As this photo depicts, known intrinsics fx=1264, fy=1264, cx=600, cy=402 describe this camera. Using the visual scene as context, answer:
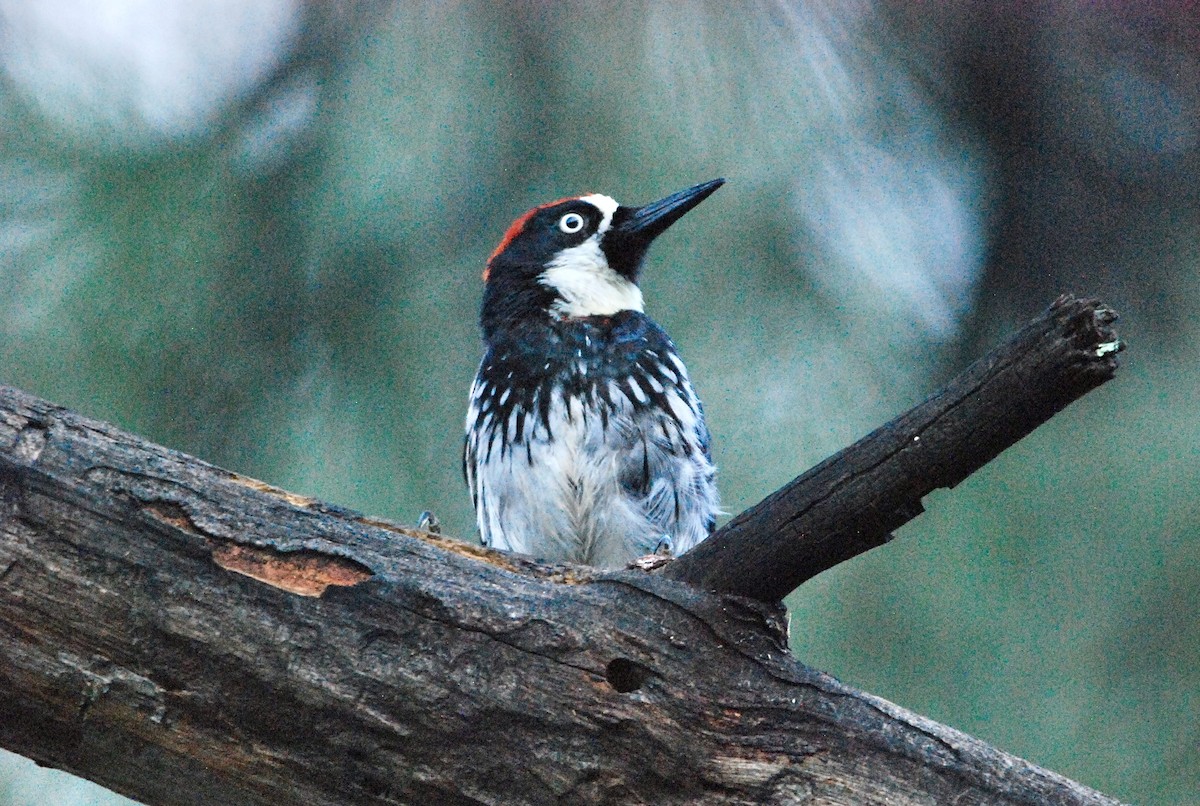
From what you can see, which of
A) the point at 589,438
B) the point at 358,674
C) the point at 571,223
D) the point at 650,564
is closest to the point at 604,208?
the point at 571,223

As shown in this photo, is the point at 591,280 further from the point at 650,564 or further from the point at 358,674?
the point at 358,674

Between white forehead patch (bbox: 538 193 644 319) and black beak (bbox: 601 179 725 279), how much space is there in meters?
0.02

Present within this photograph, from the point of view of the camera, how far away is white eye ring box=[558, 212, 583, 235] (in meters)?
3.13

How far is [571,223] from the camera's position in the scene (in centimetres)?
314

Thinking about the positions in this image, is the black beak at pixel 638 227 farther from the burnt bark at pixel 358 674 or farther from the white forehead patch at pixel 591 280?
the burnt bark at pixel 358 674

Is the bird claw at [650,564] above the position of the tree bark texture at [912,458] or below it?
above

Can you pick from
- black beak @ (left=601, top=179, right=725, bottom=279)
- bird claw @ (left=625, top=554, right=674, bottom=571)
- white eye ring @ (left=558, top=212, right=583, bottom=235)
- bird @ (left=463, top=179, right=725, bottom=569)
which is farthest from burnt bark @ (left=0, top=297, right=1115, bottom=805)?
white eye ring @ (left=558, top=212, right=583, bottom=235)

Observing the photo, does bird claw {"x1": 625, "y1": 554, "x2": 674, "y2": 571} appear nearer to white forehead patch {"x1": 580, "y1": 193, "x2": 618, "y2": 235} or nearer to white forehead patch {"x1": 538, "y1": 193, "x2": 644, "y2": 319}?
white forehead patch {"x1": 538, "y1": 193, "x2": 644, "y2": 319}

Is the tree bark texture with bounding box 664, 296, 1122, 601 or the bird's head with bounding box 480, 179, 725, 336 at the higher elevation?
the bird's head with bounding box 480, 179, 725, 336

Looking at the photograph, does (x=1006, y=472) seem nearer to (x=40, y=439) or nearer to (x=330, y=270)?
(x=330, y=270)

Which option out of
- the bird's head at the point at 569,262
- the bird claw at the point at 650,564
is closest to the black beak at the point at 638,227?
the bird's head at the point at 569,262

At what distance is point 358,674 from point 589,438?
121 centimetres

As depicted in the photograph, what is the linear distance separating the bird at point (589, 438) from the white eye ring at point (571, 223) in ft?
0.65

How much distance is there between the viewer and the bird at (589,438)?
274 centimetres
